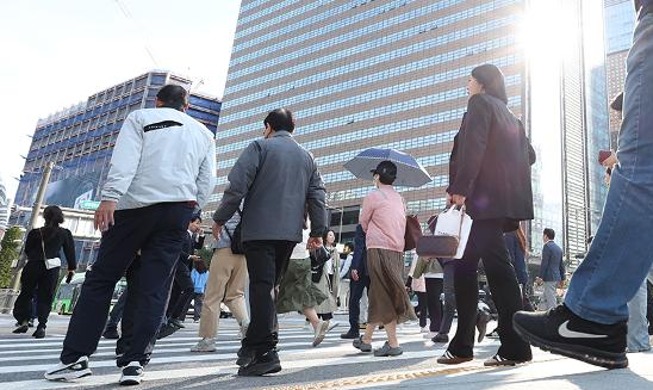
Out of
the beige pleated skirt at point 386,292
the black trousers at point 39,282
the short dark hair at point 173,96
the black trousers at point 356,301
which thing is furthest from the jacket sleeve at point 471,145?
the black trousers at point 39,282


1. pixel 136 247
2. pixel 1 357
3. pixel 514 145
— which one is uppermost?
pixel 514 145

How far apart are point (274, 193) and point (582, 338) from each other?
2352 mm

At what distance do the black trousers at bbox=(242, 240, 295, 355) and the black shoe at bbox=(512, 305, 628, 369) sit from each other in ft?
6.30

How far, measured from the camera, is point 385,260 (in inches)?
181

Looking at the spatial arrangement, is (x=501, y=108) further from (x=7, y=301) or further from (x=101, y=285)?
(x=7, y=301)

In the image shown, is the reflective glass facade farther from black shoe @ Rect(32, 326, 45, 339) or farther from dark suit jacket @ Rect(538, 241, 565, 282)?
A: black shoe @ Rect(32, 326, 45, 339)

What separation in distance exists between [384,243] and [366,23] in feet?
257

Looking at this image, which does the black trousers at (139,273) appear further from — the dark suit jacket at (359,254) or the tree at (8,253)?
the tree at (8,253)

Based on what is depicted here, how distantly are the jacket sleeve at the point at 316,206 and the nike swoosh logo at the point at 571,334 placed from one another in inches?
91.0

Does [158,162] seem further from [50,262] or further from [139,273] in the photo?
[50,262]

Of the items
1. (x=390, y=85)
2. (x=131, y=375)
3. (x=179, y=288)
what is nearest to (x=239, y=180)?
(x=131, y=375)

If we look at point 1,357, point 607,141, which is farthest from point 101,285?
point 607,141

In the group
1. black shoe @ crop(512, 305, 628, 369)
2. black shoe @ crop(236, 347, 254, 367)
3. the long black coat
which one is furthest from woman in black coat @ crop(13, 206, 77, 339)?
black shoe @ crop(512, 305, 628, 369)

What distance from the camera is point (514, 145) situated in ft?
10.8
